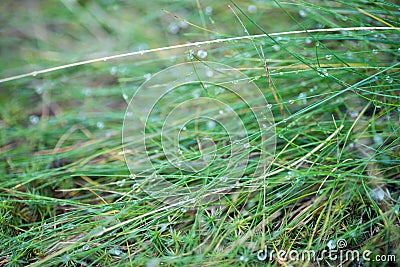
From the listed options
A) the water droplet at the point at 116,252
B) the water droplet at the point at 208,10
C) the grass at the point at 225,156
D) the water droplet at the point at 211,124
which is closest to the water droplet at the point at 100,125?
the grass at the point at 225,156

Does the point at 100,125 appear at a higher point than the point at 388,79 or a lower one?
lower

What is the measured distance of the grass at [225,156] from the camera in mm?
898

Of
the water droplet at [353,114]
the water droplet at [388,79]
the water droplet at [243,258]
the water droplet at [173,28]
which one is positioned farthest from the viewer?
the water droplet at [173,28]

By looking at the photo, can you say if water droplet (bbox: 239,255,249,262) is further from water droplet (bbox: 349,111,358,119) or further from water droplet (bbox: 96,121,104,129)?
water droplet (bbox: 96,121,104,129)

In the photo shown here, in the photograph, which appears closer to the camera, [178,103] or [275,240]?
[275,240]

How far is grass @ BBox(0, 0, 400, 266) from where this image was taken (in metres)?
0.90

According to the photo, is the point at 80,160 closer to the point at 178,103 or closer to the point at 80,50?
the point at 178,103

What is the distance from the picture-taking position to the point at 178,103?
4.10 ft

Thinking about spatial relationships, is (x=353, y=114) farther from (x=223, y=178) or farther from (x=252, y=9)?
(x=252, y=9)

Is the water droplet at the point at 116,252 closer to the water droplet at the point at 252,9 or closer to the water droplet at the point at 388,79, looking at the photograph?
the water droplet at the point at 388,79

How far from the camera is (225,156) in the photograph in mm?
1047

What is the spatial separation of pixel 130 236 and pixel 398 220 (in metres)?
0.63

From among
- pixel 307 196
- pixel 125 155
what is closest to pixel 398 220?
pixel 307 196

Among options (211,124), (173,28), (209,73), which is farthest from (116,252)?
(173,28)
